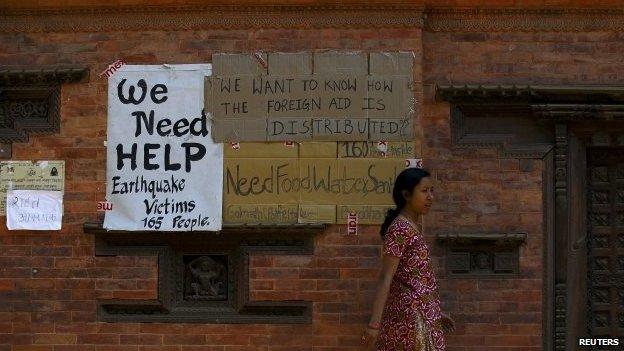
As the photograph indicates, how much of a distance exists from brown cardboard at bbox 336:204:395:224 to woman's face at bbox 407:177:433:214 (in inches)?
44.4

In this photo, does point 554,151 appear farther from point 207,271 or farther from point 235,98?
point 207,271

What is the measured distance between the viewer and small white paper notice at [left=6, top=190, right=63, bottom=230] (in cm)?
736

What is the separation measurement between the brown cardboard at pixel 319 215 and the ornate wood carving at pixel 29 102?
6.50 feet

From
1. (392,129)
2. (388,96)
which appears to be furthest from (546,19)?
(392,129)

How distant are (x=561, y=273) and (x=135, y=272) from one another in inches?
125

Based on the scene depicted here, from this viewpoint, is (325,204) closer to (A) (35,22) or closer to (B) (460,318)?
(B) (460,318)

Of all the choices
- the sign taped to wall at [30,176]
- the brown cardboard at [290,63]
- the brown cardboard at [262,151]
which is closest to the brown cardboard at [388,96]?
the brown cardboard at [290,63]

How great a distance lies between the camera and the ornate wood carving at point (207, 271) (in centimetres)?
720

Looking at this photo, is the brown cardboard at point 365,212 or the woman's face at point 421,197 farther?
the brown cardboard at point 365,212

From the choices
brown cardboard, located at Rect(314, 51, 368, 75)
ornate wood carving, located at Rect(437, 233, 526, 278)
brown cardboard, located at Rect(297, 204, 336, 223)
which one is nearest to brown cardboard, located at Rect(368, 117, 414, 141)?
brown cardboard, located at Rect(314, 51, 368, 75)

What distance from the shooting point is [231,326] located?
7.27 meters

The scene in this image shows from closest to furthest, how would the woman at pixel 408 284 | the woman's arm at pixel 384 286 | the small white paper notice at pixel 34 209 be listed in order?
the woman's arm at pixel 384 286, the woman at pixel 408 284, the small white paper notice at pixel 34 209

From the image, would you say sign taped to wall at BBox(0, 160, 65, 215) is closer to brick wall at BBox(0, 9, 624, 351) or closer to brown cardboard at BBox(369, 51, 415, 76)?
brick wall at BBox(0, 9, 624, 351)

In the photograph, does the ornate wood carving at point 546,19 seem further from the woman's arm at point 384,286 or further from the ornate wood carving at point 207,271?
the woman's arm at point 384,286
